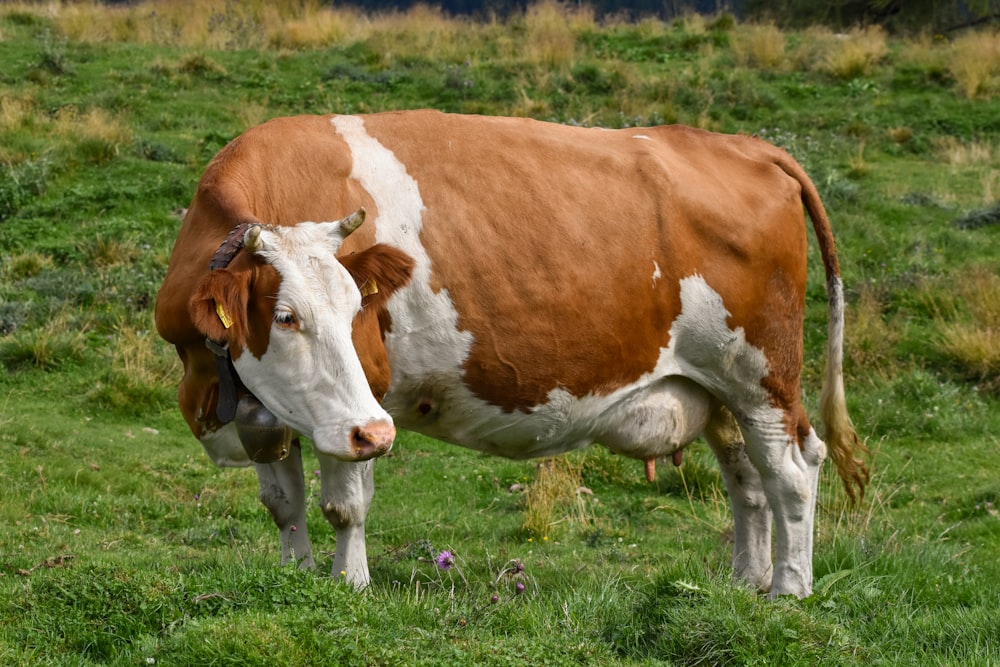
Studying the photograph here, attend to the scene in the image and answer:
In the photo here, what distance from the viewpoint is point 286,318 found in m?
4.95

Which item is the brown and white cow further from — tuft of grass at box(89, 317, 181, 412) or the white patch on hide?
tuft of grass at box(89, 317, 181, 412)

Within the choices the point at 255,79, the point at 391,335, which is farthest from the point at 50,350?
the point at 255,79

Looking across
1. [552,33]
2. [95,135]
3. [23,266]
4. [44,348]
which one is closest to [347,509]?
[44,348]

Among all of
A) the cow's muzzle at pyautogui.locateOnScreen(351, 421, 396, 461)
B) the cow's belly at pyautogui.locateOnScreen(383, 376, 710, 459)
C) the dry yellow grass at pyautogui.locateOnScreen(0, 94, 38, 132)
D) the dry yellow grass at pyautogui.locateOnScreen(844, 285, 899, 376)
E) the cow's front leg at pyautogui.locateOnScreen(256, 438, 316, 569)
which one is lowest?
the dry yellow grass at pyautogui.locateOnScreen(844, 285, 899, 376)

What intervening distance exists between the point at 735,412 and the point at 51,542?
12.6ft

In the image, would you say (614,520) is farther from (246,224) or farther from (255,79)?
(255,79)

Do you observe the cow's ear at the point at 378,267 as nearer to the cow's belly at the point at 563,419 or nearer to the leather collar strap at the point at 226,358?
the leather collar strap at the point at 226,358

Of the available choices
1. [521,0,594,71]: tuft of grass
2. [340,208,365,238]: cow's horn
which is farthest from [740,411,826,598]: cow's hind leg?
[521,0,594,71]: tuft of grass

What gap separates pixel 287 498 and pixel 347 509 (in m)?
0.43

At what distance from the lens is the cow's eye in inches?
194

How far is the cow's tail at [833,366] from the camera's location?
7.14 meters

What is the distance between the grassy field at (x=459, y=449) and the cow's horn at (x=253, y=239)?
1.33 metres

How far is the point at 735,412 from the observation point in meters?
6.79

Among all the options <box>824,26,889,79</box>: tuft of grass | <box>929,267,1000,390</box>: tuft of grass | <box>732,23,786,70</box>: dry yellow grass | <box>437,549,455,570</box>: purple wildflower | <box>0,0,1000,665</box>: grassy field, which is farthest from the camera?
<box>732,23,786,70</box>: dry yellow grass
